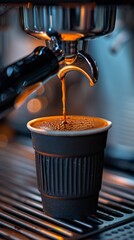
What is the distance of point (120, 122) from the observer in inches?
50.9

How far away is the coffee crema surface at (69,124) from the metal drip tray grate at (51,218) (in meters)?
0.12

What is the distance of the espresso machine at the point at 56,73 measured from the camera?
0.59 meters

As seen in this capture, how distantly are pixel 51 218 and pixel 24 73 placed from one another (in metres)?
0.22

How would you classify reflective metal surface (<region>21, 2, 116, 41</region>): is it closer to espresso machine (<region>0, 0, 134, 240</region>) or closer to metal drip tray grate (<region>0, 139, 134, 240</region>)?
espresso machine (<region>0, 0, 134, 240</region>)

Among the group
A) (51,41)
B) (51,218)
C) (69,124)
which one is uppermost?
(51,41)

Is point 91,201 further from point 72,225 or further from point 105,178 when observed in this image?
point 105,178

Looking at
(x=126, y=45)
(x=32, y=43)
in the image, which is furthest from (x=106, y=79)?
(x=32, y=43)

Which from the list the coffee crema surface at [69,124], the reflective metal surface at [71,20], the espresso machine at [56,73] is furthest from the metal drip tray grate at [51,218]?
the reflective metal surface at [71,20]

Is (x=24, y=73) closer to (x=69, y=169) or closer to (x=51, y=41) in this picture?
(x=51, y=41)

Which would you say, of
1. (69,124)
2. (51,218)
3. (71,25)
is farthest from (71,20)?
(51,218)

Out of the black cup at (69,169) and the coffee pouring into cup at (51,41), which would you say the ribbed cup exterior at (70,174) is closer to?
the black cup at (69,169)

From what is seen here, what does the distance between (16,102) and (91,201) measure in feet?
0.65

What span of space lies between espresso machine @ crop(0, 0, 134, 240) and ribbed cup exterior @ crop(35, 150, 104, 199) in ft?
0.13

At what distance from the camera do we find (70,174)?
27.3 inches
